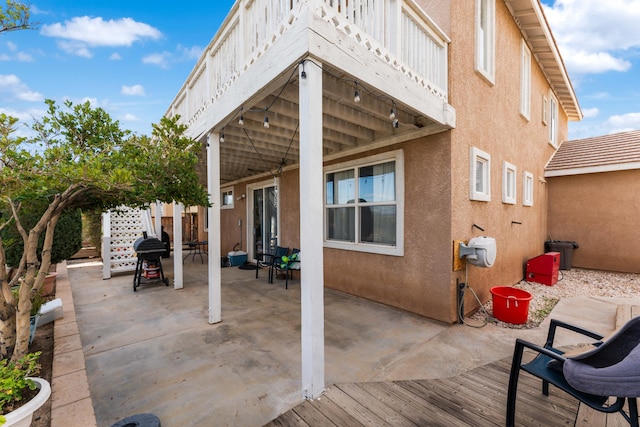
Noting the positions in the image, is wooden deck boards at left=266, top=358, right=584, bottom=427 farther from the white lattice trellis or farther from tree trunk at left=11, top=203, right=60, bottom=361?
the white lattice trellis

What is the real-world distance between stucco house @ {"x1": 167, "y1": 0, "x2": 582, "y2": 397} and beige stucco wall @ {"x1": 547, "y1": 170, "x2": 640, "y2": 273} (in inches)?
73.5

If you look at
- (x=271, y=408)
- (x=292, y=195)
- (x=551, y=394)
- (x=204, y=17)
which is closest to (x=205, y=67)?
(x=292, y=195)

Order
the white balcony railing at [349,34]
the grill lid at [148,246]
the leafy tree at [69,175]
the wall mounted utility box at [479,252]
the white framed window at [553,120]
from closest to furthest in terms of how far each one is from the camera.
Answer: the leafy tree at [69,175] → the white balcony railing at [349,34] → the wall mounted utility box at [479,252] → the grill lid at [148,246] → the white framed window at [553,120]

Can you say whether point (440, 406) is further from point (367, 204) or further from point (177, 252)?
point (177, 252)

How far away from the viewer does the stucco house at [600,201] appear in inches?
256

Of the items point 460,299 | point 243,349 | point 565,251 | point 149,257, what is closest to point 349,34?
point 243,349

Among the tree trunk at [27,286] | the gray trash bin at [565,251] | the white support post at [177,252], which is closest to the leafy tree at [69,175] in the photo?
the tree trunk at [27,286]

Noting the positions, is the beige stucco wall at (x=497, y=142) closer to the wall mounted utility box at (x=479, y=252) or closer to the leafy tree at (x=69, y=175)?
the wall mounted utility box at (x=479, y=252)

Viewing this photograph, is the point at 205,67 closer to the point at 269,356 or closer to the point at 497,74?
the point at 269,356

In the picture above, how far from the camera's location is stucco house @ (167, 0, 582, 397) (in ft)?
6.83

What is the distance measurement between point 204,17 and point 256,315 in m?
10.3

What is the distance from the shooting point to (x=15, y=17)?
185 cm

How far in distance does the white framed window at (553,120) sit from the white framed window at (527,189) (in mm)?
2763

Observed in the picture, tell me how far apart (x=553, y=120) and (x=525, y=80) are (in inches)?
146
